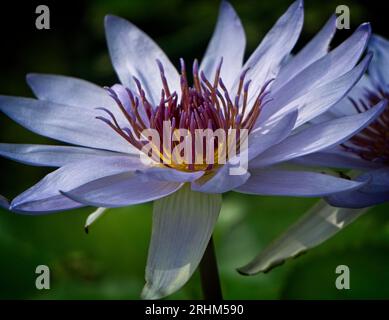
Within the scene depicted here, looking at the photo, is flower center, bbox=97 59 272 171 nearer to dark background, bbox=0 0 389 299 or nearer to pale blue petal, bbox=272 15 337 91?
pale blue petal, bbox=272 15 337 91

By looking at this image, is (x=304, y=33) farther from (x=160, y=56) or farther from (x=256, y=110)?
(x=256, y=110)

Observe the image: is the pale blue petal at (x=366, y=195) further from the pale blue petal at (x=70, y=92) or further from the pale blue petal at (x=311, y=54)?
the pale blue petal at (x=70, y=92)

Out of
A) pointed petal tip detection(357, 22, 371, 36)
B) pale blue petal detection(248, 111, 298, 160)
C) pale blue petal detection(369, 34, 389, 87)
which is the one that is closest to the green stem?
pale blue petal detection(248, 111, 298, 160)

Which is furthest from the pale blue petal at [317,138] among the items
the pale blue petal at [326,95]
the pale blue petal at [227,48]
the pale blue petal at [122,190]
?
the pale blue petal at [227,48]

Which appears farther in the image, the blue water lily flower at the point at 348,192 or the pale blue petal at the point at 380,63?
the pale blue petal at the point at 380,63

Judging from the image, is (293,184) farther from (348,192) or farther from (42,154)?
(42,154)

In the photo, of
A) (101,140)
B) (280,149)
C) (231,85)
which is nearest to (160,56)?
(231,85)
